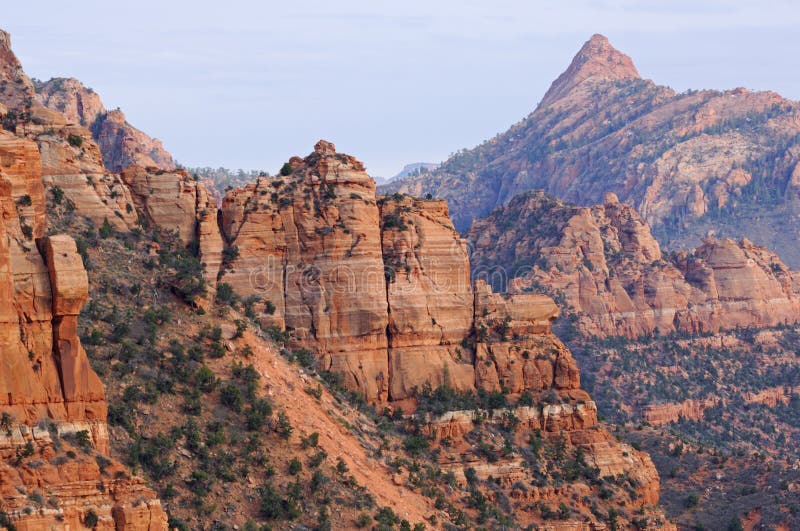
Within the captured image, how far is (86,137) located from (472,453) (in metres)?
26.4

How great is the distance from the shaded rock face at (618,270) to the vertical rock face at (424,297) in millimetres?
58415

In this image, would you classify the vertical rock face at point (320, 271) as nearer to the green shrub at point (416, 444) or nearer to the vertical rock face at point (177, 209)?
the vertical rock face at point (177, 209)

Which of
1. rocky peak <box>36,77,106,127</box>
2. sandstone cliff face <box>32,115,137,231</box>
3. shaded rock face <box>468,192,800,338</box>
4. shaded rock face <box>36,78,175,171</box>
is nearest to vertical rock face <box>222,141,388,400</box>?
sandstone cliff face <box>32,115,137,231</box>

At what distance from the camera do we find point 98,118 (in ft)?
522

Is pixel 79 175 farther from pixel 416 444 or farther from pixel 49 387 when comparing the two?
pixel 49 387

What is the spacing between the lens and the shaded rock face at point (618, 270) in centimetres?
16500

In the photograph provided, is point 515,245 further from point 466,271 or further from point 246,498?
point 246,498

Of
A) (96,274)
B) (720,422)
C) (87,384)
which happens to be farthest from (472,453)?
(720,422)

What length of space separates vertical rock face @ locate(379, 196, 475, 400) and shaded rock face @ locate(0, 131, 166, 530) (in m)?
37.8

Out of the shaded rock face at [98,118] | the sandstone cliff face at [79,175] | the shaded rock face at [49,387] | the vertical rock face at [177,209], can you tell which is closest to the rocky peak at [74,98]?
the shaded rock face at [98,118]

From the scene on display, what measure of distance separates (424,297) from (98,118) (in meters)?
70.9

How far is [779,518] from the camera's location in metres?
108

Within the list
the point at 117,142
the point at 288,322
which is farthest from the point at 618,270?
the point at 288,322

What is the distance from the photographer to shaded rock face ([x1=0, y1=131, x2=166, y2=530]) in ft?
→ 182
